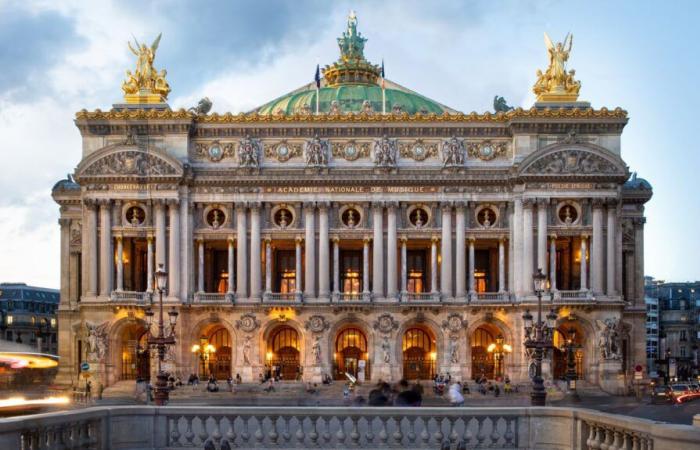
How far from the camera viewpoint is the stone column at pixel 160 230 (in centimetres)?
7488

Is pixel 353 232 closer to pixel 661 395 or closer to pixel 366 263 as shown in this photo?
pixel 366 263

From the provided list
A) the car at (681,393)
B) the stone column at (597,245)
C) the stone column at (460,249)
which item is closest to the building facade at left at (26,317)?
the stone column at (460,249)

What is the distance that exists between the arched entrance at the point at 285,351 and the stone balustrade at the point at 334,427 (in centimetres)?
5310

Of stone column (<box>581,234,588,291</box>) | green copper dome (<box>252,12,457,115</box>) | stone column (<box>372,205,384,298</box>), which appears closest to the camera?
stone column (<box>581,234,588,291</box>)

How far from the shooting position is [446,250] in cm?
7550

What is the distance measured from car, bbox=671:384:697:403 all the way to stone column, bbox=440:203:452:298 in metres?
17.1

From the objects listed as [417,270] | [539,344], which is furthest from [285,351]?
[539,344]

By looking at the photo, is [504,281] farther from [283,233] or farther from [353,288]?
[283,233]

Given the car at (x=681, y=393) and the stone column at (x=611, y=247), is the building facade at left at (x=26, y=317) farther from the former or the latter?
the car at (x=681, y=393)

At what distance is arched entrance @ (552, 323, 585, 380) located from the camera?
74875 millimetres

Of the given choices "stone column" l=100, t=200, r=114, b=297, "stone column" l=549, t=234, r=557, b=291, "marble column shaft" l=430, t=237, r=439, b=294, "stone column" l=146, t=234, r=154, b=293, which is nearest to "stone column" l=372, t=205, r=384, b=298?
"marble column shaft" l=430, t=237, r=439, b=294

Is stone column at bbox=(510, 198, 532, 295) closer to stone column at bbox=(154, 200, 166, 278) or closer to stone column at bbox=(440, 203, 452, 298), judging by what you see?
stone column at bbox=(440, 203, 452, 298)

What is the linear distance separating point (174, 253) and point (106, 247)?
16.1 ft

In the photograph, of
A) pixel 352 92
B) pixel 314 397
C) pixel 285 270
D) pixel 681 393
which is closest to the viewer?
pixel 681 393
